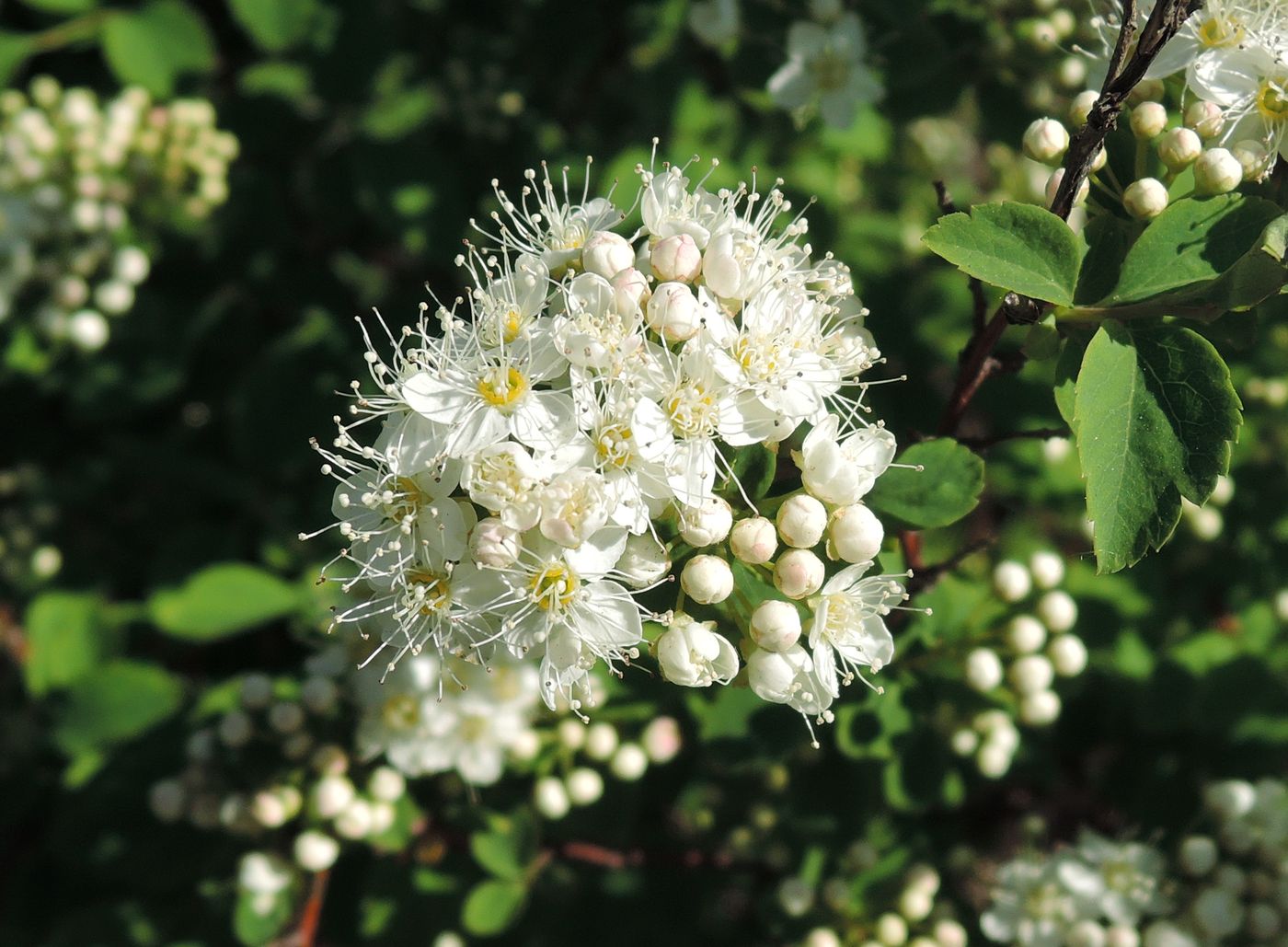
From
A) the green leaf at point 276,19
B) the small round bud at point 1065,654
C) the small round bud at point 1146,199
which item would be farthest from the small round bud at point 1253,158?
the green leaf at point 276,19

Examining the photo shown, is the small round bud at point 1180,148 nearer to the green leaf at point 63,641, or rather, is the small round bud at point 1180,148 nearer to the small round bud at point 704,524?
the small round bud at point 704,524

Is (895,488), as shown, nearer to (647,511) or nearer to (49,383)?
(647,511)

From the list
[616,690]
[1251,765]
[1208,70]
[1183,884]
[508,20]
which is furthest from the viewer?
[508,20]

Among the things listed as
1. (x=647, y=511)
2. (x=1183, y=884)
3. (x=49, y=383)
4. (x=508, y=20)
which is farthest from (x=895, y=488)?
(x=49, y=383)

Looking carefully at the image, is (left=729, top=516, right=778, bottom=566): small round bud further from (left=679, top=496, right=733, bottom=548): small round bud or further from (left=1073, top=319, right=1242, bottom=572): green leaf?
(left=1073, top=319, right=1242, bottom=572): green leaf

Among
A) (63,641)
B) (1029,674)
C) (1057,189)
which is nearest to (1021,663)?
(1029,674)

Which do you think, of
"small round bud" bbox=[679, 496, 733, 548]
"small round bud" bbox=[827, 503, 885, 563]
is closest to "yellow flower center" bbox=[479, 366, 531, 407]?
"small round bud" bbox=[679, 496, 733, 548]

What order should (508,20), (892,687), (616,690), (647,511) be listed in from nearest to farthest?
(647,511)
(892,687)
(616,690)
(508,20)
